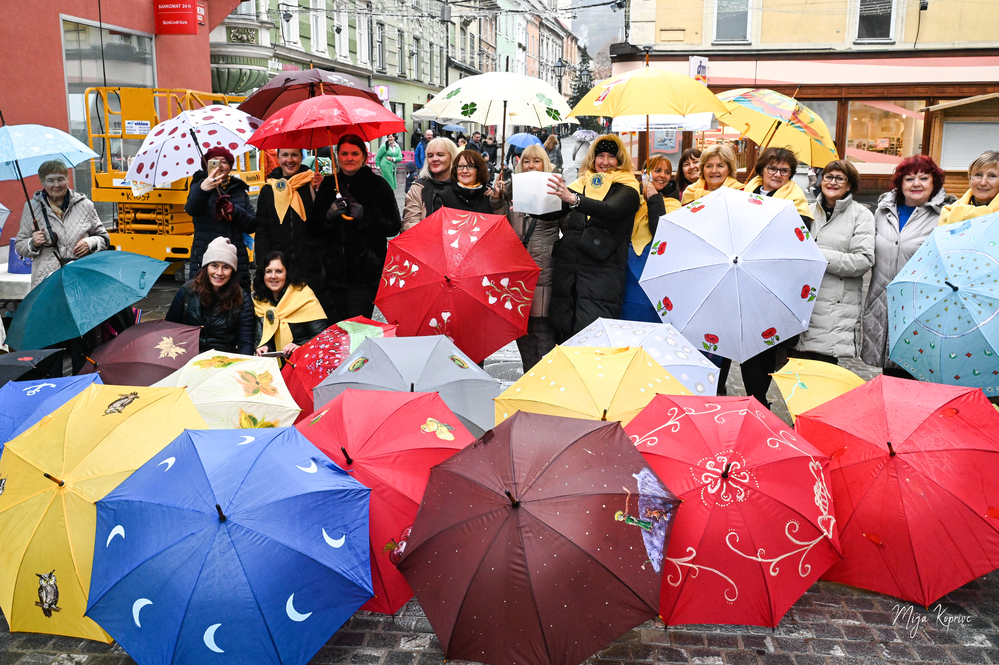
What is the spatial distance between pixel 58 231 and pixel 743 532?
6.25 m

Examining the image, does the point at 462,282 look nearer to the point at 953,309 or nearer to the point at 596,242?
the point at 596,242

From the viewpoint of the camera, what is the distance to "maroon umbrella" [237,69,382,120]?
7230 millimetres

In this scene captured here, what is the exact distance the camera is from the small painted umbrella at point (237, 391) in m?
4.26

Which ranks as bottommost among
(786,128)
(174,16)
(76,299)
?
(76,299)

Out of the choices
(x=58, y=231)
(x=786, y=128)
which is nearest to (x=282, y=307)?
(x=58, y=231)

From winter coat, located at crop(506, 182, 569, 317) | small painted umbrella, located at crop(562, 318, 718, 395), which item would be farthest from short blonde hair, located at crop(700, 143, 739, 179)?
small painted umbrella, located at crop(562, 318, 718, 395)

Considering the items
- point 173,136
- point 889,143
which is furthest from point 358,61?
point 173,136

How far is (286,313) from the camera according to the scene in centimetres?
587

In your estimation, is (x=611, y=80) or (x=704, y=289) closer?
(x=704, y=289)

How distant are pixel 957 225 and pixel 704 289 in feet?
4.54

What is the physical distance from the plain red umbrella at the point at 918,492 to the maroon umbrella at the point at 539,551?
1.12 meters

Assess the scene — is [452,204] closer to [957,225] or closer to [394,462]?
[394,462]

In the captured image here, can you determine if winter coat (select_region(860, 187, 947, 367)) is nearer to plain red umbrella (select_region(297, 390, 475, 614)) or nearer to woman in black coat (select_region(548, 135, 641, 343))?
woman in black coat (select_region(548, 135, 641, 343))

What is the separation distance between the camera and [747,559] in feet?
10.6
